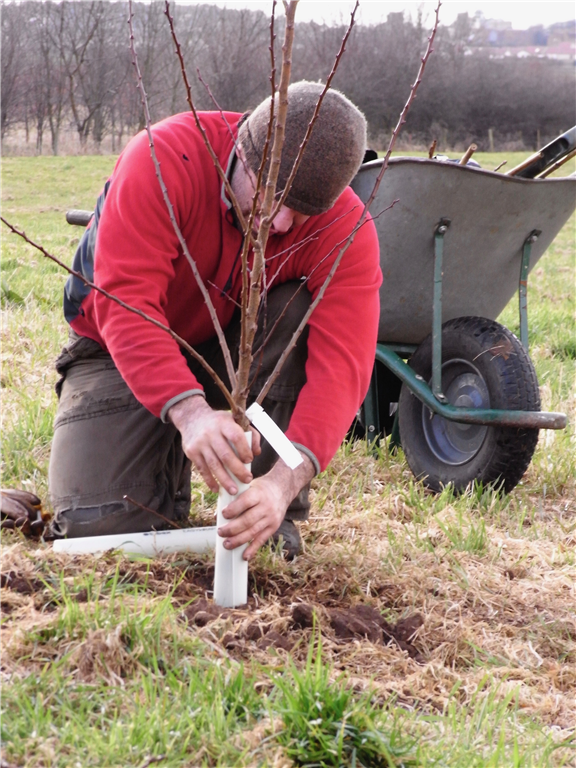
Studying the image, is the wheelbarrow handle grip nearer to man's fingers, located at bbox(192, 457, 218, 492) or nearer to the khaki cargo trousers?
the khaki cargo trousers

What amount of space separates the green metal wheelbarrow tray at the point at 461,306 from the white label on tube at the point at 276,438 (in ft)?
3.75

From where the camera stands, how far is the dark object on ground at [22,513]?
91.5 inches

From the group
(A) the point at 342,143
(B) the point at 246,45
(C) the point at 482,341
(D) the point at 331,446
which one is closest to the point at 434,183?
(C) the point at 482,341

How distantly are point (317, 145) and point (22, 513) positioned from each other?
4.33 feet

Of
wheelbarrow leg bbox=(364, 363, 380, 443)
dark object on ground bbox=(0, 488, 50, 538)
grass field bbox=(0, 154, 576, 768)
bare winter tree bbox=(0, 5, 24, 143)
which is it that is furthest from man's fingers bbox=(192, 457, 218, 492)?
bare winter tree bbox=(0, 5, 24, 143)

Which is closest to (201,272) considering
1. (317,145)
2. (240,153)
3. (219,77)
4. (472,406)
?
(240,153)

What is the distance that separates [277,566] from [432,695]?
24.2 inches

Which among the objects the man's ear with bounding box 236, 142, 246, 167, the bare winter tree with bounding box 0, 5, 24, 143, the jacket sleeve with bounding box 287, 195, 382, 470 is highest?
the bare winter tree with bounding box 0, 5, 24, 143

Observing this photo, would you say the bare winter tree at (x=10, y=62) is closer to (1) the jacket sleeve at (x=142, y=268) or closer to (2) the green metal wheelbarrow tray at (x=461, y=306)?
(2) the green metal wheelbarrow tray at (x=461, y=306)

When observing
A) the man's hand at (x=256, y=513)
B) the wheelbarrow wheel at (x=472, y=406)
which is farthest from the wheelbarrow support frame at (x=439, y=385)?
the man's hand at (x=256, y=513)

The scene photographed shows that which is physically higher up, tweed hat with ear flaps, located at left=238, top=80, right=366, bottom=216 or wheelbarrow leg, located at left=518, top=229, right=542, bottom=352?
tweed hat with ear flaps, located at left=238, top=80, right=366, bottom=216

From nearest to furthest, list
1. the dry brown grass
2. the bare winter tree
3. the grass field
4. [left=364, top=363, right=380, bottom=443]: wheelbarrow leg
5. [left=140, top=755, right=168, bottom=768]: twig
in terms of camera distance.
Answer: [left=140, top=755, right=168, bottom=768]: twig < the grass field < the dry brown grass < [left=364, top=363, right=380, bottom=443]: wheelbarrow leg < the bare winter tree

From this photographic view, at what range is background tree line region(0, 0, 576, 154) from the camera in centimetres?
2977

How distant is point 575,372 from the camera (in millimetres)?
4652
